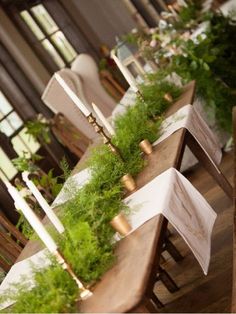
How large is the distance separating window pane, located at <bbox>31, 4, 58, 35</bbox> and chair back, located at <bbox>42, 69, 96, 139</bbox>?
2.51 meters

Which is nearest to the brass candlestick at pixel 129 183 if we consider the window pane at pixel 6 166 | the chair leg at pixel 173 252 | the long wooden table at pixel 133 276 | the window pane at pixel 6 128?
the long wooden table at pixel 133 276

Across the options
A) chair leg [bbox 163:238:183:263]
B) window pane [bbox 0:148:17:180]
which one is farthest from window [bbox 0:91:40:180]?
chair leg [bbox 163:238:183:263]

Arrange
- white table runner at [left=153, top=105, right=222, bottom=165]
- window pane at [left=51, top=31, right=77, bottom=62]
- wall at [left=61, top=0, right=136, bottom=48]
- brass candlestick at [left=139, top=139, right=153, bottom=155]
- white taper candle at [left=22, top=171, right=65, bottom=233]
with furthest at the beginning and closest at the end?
wall at [left=61, top=0, right=136, bottom=48], window pane at [left=51, top=31, right=77, bottom=62], white table runner at [left=153, top=105, right=222, bottom=165], brass candlestick at [left=139, top=139, right=153, bottom=155], white taper candle at [left=22, top=171, right=65, bottom=233]

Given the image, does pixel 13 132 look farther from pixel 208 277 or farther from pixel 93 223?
pixel 93 223

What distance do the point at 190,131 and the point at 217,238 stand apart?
74 cm

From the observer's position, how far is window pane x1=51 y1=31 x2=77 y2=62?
8359 mm

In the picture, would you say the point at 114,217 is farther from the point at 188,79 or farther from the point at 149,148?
the point at 188,79

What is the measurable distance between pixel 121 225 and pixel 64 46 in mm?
6949

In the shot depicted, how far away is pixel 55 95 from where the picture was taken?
224 inches

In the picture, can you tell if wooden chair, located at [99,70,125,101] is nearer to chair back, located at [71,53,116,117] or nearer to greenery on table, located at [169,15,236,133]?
chair back, located at [71,53,116,117]

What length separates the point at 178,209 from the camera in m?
2.05

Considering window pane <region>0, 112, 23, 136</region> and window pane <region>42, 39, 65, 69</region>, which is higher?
window pane <region>42, 39, 65, 69</region>

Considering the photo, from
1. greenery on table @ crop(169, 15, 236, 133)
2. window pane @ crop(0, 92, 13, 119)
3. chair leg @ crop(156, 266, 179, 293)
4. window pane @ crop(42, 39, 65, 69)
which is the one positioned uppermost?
window pane @ crop(42, 39, 65, 69)

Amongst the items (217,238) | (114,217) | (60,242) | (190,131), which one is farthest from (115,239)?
(217,238)
